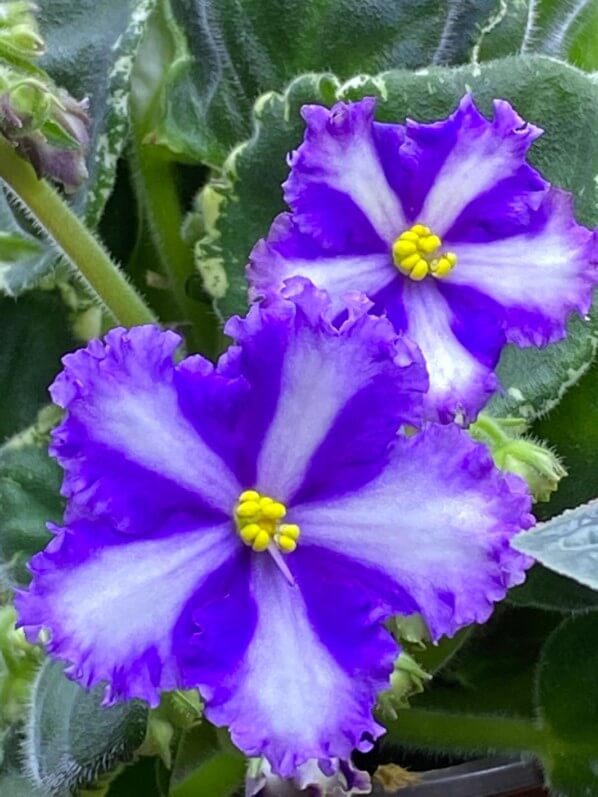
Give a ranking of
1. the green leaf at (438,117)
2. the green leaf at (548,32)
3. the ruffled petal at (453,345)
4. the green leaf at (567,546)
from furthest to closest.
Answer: the green leaf at (548,32) < the green leaf at (438,117) < the ruffled petal at (453,345) < the green leaf at (567,546)

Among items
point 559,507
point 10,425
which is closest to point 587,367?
point 559,507

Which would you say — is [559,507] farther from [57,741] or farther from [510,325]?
[57,741]

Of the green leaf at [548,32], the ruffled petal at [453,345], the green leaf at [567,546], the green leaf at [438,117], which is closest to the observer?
the green leaf at [567,546]

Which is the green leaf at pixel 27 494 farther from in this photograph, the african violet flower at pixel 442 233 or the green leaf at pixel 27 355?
the african violet flower at pixel 442 233

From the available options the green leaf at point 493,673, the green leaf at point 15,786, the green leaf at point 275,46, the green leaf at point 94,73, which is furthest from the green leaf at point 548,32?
the green leaf at point 15,786

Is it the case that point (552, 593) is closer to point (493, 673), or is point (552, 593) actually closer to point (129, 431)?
point (493, 673)

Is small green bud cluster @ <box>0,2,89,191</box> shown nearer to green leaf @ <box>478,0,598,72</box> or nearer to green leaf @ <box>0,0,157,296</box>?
green leaf @ <box>0,0,157,296</box>

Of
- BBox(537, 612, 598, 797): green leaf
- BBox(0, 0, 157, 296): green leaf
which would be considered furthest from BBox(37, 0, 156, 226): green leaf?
BBox(537, 612, 598, 797): green leaf

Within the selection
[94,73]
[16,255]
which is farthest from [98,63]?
[16,255]
